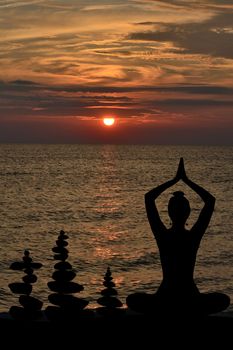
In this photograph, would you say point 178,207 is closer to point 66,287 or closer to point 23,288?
point 66,287

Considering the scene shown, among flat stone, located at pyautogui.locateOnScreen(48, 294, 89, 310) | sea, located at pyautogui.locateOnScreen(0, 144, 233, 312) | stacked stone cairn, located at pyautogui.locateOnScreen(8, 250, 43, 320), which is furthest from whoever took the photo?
sea, located at pyautogui.locateOnScreen(0, 144, 233, 312)

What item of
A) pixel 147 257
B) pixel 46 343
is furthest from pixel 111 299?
pixel 147 257

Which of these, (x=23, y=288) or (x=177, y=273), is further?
(x=23, y=288)

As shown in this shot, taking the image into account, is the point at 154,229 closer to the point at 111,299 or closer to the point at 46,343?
the point at 111,299

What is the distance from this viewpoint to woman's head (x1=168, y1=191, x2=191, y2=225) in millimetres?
8078

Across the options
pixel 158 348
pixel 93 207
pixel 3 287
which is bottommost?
pixel 158 348

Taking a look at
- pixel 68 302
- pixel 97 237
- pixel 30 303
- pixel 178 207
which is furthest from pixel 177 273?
pixel 97 237

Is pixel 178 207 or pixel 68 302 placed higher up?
pixel 178 207

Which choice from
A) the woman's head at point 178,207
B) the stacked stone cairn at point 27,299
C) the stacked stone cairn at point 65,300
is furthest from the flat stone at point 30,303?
the woman's head at point 178,207

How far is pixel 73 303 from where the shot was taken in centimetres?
872

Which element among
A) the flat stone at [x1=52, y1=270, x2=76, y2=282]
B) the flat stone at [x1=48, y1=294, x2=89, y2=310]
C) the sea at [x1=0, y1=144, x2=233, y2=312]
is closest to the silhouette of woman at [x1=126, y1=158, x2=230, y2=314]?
the flat stone at [x1=48, y1=294, x2=89, y2=310]

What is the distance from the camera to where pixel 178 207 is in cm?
809

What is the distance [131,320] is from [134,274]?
36.9 m

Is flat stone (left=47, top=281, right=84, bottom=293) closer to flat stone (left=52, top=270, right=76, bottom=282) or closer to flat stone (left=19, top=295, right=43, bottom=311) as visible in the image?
flat stone (left=52, top=270, right=76, bottom=282)
